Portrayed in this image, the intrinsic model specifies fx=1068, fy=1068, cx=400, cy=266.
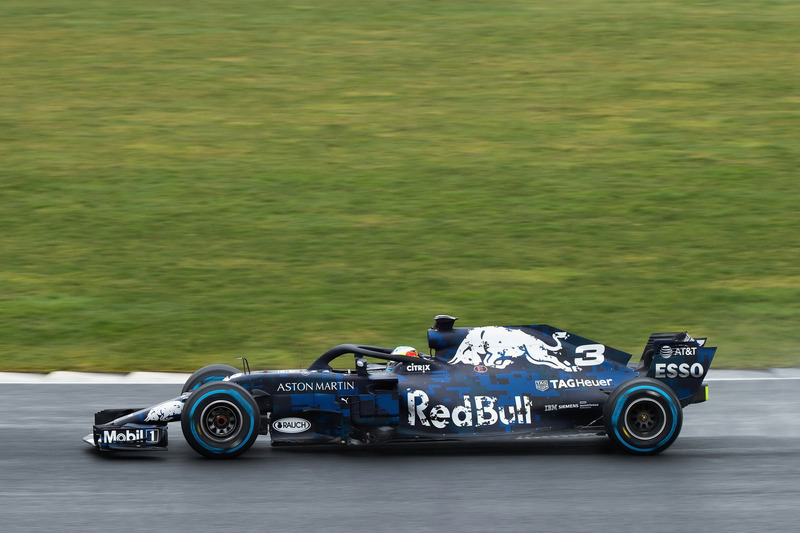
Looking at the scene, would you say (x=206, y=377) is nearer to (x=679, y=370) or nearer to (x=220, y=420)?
(x=220, y=420)

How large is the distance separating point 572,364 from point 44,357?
6004 mm

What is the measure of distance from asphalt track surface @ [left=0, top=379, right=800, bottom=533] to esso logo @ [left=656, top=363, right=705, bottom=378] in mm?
555

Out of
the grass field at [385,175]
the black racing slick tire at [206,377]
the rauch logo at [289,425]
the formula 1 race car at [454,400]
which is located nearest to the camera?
the formula 1 race car at [454,400]

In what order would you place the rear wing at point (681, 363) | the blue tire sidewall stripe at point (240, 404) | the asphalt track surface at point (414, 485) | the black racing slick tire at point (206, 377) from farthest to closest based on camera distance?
1. the black racing slick tire at point (206, 377)
2. the rear wing at point (681, 363)
3. the blue tire sidewall stripe at point (240, 404)
4. the asphalt track surface at point (414, 485)

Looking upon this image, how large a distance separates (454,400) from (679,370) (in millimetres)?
1635

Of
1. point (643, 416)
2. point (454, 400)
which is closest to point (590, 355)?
point (643, 416)

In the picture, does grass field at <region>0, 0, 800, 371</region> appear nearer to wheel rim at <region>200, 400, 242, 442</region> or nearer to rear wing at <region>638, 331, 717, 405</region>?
wheel rim at <region>200, 400, 242, 442</region>

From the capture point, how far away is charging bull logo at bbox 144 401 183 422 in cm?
746

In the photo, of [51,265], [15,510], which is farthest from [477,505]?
[51,265]

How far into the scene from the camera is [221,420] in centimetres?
728

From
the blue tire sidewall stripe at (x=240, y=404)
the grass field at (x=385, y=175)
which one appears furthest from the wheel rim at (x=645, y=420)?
the grass field at (x=385, y=175)

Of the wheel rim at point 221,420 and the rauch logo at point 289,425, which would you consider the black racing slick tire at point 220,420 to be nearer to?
the wheel rim at point 221,420

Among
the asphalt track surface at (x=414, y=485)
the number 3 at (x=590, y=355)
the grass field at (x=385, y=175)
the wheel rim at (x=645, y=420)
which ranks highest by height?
the grass field at (x=385, y=175)

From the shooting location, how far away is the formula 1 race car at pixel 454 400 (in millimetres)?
7281
